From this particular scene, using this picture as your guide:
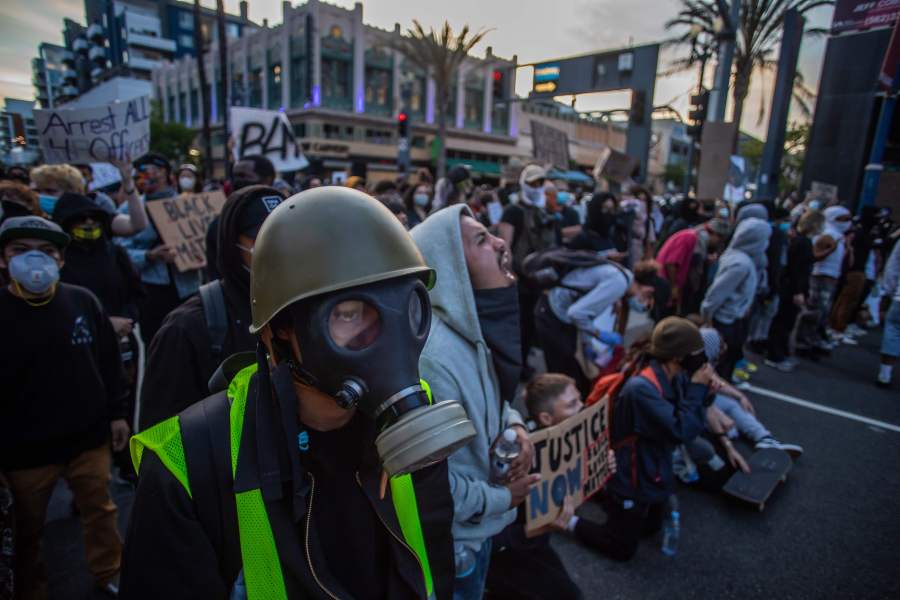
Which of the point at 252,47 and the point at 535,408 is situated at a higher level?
the point at 252,47

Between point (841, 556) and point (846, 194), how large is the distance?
1664 centimetres

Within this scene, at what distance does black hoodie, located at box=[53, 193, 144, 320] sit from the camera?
3236 millimetres

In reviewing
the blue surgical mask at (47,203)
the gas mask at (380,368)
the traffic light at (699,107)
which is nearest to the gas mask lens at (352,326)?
the gas mask at (380,368)

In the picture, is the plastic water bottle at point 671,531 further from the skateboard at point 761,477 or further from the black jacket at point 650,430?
the skateboard at point 761,477

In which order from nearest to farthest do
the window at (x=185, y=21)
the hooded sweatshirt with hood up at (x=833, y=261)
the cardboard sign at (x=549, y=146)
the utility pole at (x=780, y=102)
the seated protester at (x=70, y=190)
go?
1. the seated protester at (x=70, y=190)
2. the hooded sweatshirt with hood up at (x=833, y=261)
3. the utility pole at (x=780, y=102)
4. the cardboard sign at (x=549, y=146)
5. the window at (x=185, y=21)

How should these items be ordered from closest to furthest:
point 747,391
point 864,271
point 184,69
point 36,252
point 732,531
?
point 36,252
point 732,531
point 747,391
point 864,271
point 184,69

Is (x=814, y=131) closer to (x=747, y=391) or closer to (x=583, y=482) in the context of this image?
(x=747, y=391)

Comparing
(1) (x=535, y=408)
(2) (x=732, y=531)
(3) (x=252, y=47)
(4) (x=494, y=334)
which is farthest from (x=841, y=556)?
(3) (x=252, y=47)

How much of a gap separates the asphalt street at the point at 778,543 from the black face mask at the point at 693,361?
43.6 inches

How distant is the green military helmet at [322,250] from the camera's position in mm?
943

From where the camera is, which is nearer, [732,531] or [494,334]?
[494,334]

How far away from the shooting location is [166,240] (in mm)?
4039

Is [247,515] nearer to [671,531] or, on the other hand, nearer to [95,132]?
[671,531]

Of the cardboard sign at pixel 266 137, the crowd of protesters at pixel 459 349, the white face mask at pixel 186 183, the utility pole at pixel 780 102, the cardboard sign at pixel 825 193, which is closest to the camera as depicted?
the crowd of protesters at pixel 459 349
